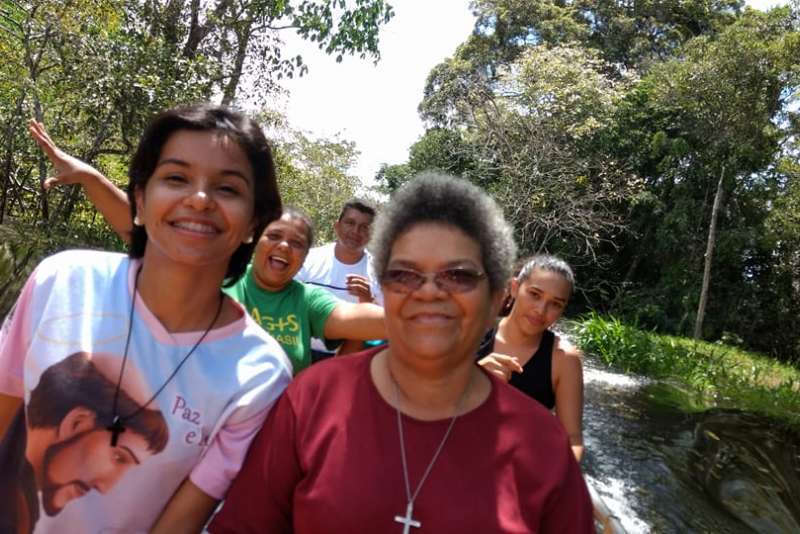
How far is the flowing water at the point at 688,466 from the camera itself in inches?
224

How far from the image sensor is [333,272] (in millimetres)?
3875

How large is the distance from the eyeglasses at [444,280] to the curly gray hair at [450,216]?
6cm

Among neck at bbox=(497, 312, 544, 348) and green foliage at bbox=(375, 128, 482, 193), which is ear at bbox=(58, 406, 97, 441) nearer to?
neck at bbox=(497, 312, 544, 348)

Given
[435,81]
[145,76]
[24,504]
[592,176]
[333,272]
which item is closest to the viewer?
[24,504]

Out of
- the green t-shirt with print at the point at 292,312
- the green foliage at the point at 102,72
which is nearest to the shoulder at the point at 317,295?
the green t-shirt with print at the point at 292,312

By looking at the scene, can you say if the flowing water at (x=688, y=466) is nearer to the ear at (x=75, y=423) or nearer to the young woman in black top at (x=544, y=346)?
the young woman in black top at (x=544, y=346)

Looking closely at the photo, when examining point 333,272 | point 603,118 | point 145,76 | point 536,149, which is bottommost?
point 333,272

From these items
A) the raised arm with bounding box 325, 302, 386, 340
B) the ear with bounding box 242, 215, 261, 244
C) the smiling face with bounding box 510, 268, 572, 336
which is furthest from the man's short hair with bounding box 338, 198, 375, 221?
the ear with bounding box 242, 215, 261, 244

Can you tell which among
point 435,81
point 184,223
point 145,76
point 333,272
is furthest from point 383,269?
point 435,81

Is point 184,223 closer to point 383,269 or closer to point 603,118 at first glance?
point 383,269

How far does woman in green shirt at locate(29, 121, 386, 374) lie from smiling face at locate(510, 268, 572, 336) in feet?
3.20

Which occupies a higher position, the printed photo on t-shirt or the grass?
the printed photo on t-shirt

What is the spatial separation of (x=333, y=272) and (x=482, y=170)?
1437 cm

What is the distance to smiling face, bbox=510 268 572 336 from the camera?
2.96 metres
